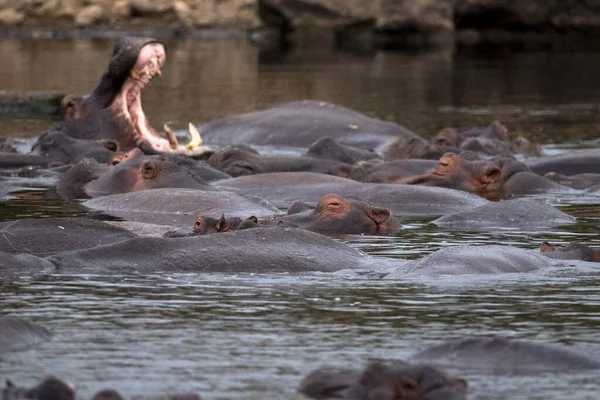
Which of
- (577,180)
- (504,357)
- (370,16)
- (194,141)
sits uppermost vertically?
(504,357)

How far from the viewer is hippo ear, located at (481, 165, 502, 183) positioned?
10.5m

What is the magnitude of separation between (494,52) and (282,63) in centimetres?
704

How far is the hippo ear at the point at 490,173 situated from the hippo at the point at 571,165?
1.35m

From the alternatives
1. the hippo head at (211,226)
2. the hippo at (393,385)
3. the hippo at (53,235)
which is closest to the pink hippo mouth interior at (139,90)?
the hippo head at (211,226)

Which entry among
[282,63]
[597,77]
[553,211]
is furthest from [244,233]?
[282,63]

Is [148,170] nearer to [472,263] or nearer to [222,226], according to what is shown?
[222,226]

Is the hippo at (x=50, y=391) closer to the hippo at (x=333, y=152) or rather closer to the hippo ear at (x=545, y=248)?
the hippo ear at (x=545, y=248)

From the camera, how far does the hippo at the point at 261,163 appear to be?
1135cm

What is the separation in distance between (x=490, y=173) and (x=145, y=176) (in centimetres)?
230

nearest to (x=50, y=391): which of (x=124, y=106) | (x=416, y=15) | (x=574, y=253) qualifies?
(x=574, y=253)

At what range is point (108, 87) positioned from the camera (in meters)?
12.8

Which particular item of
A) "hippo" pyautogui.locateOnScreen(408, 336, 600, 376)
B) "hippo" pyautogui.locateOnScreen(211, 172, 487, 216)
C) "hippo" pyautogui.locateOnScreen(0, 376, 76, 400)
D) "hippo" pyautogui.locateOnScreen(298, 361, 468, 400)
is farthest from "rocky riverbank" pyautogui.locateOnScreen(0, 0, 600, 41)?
"hippo" pyautogui.locateOnScreen(0, 376, 76, 400)

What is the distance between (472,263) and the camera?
22.0 feet

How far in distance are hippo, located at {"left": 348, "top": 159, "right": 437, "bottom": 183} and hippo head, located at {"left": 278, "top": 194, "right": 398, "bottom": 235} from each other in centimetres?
236
